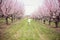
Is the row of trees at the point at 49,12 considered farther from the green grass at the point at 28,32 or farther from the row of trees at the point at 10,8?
the row of trees at the point at 10,8

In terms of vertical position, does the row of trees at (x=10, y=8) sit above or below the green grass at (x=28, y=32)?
above

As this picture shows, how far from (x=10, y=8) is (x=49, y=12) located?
2.77ft

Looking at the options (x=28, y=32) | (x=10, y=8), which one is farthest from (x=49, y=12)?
(x=10, y=8)

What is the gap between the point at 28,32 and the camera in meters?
3.68

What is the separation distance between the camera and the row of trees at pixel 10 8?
12.1 feet

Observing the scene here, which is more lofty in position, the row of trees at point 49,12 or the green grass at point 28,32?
the row of trees at point 49,12

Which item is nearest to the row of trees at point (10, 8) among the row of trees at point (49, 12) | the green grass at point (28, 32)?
the green grass at point (28, 32)

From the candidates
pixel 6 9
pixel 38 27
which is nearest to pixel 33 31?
pixel 38 27

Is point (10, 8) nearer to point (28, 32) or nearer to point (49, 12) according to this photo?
point (28, 32)

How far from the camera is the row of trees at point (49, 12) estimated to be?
12.3 ft

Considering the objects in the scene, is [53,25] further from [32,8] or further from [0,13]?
[0,13]

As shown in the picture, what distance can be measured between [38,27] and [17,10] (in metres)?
0.58

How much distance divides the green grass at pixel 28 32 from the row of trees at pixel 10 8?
0.18 meters

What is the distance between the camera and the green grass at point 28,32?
12.0 feet
